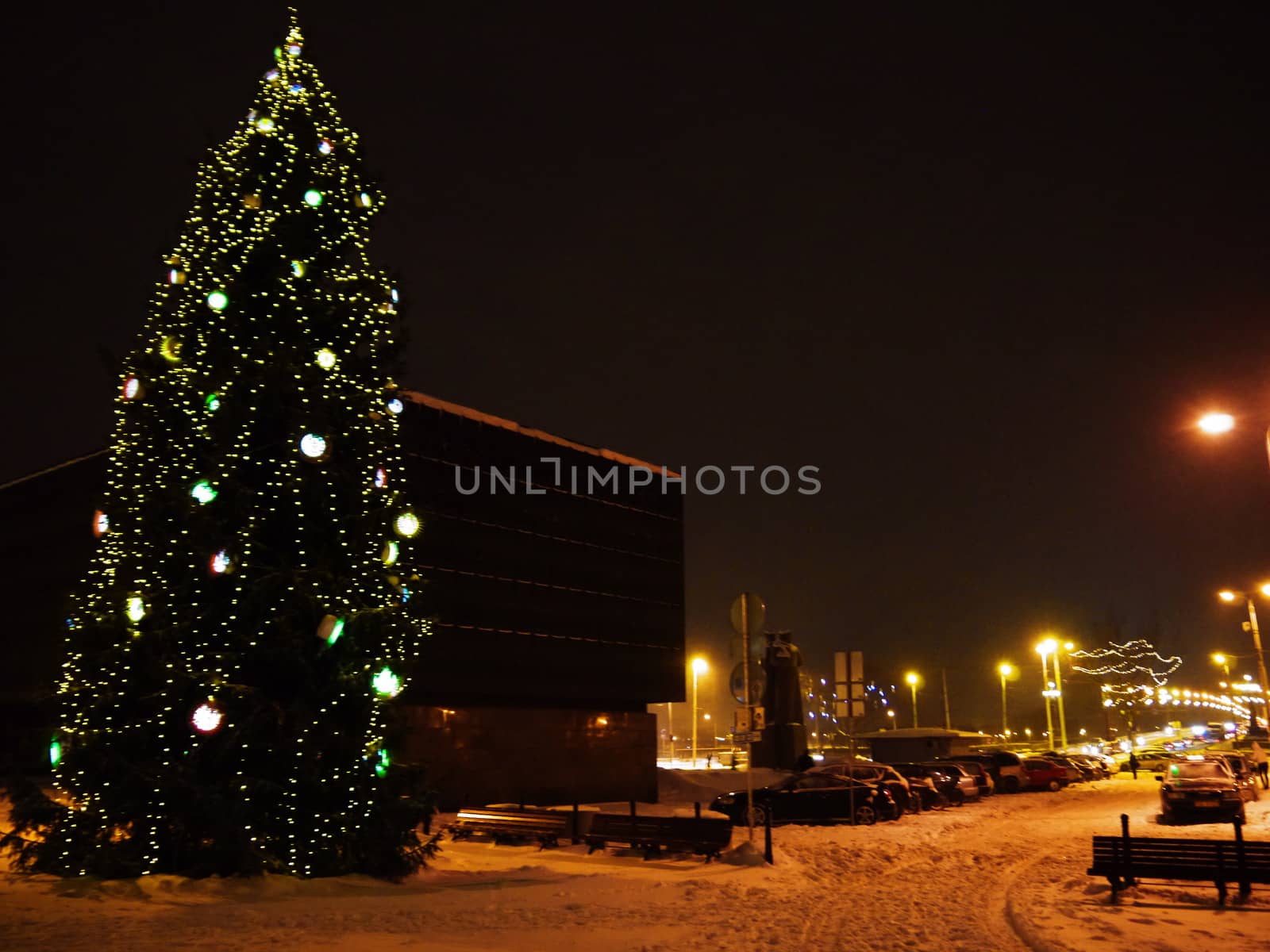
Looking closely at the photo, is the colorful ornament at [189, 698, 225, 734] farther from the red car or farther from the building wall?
the red car

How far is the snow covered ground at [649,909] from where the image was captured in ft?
35.5

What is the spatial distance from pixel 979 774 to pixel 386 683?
87.3 feet

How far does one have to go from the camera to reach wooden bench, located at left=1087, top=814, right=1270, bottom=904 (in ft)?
43.2

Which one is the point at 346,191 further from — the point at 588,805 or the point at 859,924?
the point at 588,805

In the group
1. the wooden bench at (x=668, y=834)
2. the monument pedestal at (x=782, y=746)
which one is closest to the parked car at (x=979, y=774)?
the monument pedestal at (x=782, y=746)

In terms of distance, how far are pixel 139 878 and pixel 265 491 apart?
5433 millimetres

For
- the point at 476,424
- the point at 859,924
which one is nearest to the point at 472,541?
the point at 476,424

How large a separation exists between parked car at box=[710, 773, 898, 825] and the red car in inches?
653

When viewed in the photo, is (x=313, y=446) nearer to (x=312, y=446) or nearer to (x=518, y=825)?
(x=312, y=446)

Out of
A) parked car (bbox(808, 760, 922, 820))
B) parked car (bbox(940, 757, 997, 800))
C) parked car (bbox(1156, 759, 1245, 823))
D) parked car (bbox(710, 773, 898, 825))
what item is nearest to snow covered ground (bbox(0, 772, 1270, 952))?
parked car (bbox(710, 773, 898, 825))

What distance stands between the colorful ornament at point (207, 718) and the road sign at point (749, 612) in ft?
28.2

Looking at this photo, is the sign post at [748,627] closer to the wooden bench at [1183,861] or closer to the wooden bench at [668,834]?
the wooden bench at [668,834]

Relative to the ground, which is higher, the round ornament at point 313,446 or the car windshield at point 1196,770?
the round ornament at point 313,446

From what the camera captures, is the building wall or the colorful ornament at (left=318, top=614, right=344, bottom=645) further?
the building wall
